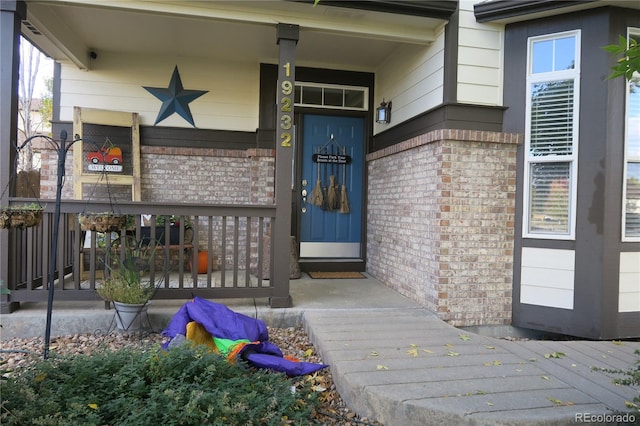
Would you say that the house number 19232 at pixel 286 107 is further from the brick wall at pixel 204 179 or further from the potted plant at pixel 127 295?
the potted plant at pixel 127 295

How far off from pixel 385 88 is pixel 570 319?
11.3 feet

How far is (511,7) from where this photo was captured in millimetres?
3977

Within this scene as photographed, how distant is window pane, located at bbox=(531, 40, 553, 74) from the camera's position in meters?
4.07

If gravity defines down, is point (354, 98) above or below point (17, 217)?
above

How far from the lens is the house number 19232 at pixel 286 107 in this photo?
3.99m

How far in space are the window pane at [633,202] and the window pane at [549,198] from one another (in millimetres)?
515

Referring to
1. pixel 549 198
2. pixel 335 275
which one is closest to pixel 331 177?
pixel 335 275

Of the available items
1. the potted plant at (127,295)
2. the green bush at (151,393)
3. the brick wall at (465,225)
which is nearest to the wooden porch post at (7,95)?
the potted plant at (127,295)

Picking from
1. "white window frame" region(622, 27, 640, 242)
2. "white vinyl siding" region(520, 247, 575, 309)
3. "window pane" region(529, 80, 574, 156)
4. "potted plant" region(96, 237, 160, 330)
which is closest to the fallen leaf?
"white vinyl siding" region(520, 247, 575, 309)

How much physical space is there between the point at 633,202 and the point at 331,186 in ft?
10.9

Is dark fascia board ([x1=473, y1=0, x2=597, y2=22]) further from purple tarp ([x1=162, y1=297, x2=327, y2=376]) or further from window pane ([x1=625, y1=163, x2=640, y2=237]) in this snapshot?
purple tarp ([x1=162, y1=297, x2=327, y2=376])

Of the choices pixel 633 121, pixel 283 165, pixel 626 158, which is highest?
pixel 633 121

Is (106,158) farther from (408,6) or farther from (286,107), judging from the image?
(408,6)

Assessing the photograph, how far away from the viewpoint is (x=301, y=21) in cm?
405
